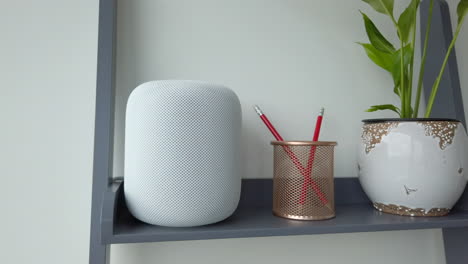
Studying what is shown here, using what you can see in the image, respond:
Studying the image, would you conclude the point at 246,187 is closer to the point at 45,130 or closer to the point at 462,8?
the point at 45,130

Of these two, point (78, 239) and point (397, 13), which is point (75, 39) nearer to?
point (78, 239)

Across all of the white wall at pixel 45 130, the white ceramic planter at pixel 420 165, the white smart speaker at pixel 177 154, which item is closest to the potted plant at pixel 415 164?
the white ceramic planter at pixel 420 165

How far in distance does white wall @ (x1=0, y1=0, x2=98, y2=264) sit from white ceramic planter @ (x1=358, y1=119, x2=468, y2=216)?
1.25 feet

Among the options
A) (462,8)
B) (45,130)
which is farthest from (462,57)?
(45,130)

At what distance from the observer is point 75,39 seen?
430 mm

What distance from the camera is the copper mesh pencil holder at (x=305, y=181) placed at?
38 cm

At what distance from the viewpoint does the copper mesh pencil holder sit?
381 mm

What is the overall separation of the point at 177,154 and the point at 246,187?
17 cm

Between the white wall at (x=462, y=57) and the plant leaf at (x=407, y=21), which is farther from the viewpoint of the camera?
the white wall at (x=462, y=57)

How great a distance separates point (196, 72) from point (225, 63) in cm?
5

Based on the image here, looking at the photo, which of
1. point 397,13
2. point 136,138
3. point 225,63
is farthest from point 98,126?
point 397,13

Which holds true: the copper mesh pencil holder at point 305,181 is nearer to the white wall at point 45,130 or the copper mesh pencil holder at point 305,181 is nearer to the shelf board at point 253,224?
the shelf board at point 253,224

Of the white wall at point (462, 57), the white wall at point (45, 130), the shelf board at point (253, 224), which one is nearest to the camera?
the shelf board at point (253, 224)

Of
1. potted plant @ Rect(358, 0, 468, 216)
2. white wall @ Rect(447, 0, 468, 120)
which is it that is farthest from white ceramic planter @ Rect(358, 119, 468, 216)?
white wall @ Rect(447, 0, 468, 120)
